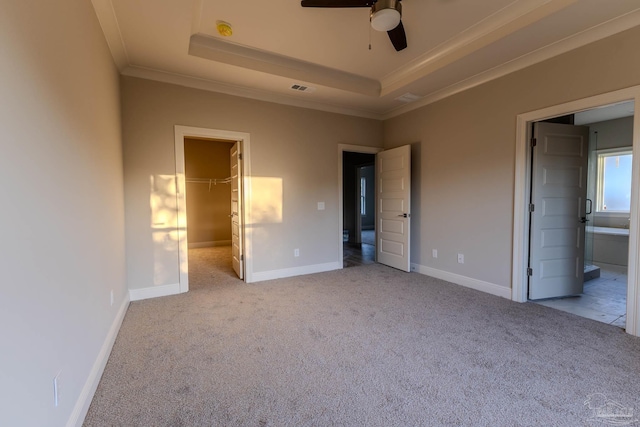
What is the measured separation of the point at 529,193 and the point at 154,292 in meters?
4.67

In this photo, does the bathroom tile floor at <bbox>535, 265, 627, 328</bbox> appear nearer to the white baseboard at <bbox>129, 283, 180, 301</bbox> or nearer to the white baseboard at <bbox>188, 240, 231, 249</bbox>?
the white baseboard at <bbox>129, 283, 180, 301</bbox>

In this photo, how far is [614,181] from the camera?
18.1 feet

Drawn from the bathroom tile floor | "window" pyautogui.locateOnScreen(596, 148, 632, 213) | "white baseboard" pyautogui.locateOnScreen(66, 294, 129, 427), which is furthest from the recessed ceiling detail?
"window" pyautogui.locateOnScreen(596, 148, 632, 213)

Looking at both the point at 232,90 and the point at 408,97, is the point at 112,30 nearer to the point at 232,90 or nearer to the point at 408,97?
the point at 232,90

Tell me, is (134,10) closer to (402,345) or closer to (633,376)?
(402,345)

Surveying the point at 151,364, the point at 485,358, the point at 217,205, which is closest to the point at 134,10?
the point at 151,364

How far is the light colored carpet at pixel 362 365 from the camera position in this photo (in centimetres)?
166

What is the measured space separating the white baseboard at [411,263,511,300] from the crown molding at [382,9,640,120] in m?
2.57

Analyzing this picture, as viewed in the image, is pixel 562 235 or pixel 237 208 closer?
pixel 562 235

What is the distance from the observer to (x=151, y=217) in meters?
3.55

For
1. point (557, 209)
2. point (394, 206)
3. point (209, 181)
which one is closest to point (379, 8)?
point (557, 209)

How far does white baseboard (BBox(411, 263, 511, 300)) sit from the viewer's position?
3551mm

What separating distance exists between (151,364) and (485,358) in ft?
8.28

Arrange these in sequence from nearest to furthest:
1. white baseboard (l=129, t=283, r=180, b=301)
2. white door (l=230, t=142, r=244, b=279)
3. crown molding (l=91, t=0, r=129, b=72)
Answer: crown molding (l=91, t=0, r=129, b=72)
white baseboard (l=129, t=283, r=180, b=301)
white door (l=230, t=142, r=244, b=279)
